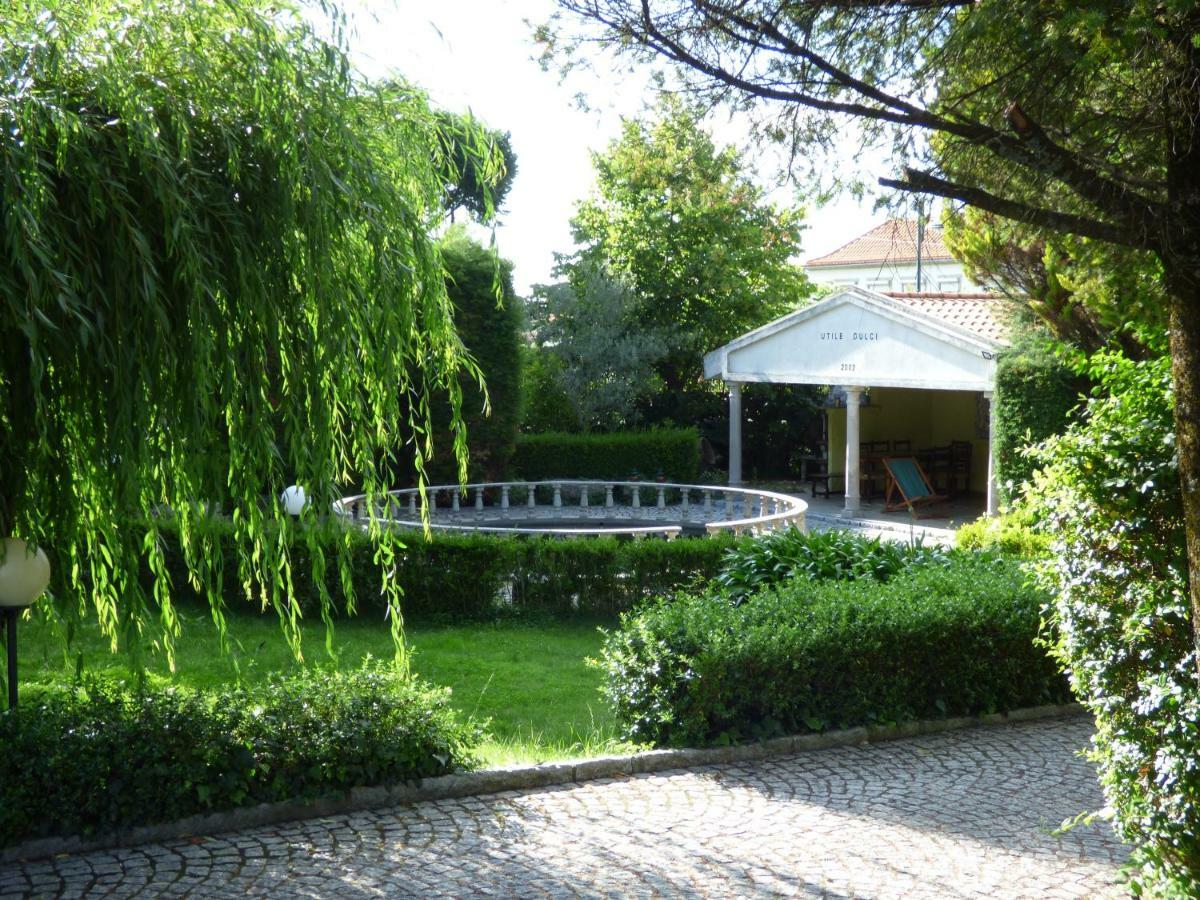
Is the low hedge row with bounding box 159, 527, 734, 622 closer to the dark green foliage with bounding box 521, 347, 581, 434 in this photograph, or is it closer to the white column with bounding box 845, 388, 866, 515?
the white column with bounding box 845, 388, 866, 515

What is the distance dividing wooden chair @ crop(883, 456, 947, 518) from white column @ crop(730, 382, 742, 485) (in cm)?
384

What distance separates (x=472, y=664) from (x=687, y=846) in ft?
22.0

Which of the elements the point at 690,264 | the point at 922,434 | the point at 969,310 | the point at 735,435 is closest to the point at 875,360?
the point at 969,310

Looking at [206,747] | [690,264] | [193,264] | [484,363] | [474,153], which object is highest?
[690,264]

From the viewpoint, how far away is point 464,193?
140 ft

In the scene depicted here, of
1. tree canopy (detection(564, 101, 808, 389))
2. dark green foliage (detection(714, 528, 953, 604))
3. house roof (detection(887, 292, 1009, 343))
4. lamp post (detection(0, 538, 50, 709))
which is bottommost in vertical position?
dark green foliage (detection(714, 528, 953, 604))

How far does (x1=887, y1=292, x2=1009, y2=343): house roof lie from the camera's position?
2344cm

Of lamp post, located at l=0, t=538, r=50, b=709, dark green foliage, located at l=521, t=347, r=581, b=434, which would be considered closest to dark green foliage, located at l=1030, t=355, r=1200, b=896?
lamp post, located at l=0, t=538, r=50, b=709

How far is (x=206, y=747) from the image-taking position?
6.54 meters

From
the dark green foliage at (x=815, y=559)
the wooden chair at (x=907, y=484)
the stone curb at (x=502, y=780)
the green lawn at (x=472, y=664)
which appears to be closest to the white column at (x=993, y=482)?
the wooden chair at (x=907, y=484)

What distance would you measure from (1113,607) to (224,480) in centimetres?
450

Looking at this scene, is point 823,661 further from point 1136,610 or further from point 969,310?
point 969,310

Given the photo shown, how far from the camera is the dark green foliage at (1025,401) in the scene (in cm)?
2095

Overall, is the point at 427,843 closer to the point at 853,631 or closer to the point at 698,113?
the point at 853,631
